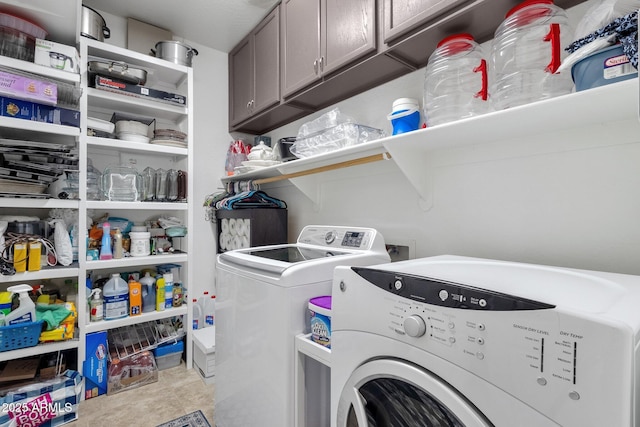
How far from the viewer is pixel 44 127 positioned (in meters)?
1.79

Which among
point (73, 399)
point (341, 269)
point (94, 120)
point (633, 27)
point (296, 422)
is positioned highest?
point (94, 120)

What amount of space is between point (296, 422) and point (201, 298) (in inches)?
72.4

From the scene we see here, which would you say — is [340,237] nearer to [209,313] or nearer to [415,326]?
[415,326]

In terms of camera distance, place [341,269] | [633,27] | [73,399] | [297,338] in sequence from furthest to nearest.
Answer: [73,399]
[297,338]
[341,269]
[633,27]

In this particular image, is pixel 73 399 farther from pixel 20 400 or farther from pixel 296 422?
pixel 296 422

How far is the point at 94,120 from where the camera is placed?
206 cm

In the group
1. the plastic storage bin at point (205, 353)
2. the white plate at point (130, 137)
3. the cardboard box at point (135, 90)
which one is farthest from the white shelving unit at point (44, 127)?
the plastic storage bin at point (205, 353)

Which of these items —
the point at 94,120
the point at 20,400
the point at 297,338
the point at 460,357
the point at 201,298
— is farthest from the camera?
the point at 201,298

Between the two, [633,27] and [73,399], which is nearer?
[633,27]

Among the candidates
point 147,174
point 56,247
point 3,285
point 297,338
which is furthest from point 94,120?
point 297,338

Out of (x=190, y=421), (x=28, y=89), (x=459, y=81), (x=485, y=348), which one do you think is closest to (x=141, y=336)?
(x=190, y=421)

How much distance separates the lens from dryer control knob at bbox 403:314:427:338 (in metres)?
0.67

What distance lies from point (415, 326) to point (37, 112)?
7.80 ft

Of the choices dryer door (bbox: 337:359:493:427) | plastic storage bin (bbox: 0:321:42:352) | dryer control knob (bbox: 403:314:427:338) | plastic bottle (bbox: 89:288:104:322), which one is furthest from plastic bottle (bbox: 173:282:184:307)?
dryer control knob (bbox: 403:314:427:338)
